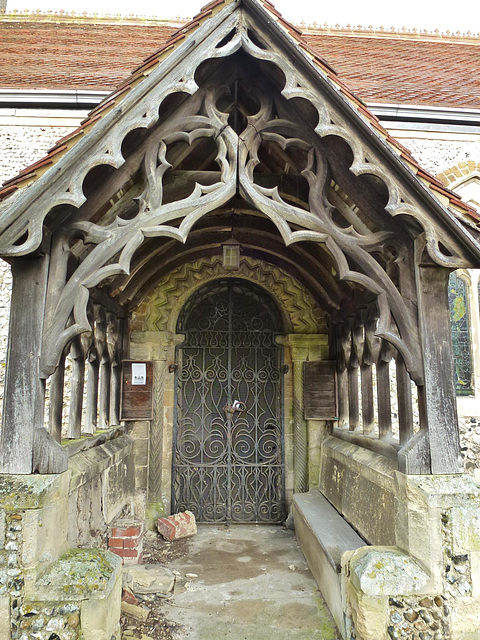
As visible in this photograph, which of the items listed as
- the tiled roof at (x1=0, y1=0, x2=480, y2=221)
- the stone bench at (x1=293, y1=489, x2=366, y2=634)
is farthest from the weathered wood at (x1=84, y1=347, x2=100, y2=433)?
the stone bench at (x1=293, y1=489, x2=366, y2=634)

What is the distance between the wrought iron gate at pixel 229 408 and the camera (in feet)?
17.4

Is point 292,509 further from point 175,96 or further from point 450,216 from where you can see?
point 175,96

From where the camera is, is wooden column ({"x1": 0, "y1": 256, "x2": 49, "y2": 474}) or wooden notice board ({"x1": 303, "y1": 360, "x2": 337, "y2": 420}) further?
wooden notice board ({"x1": 303, "y1": 360, "x2": 337, "y2": 420})

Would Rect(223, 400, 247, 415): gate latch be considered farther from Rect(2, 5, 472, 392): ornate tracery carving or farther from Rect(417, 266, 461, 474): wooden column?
Rect(417, 266, 461, 474): wooden column

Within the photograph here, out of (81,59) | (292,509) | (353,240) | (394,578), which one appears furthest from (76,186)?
(81,59)

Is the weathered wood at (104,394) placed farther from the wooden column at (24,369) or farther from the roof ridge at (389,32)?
the roof ridge at (389,32)

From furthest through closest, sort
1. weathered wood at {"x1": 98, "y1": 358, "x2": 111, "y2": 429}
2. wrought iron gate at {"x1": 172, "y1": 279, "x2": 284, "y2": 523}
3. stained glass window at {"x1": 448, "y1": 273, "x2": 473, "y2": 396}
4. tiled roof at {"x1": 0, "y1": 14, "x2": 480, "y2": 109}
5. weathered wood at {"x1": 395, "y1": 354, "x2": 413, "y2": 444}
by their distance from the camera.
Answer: tiled roof at {"x1": 0, "y1": 14, "x2": 480, "y2": 109} → stained glass window at {"x1": 448, "y1": 273, "x2": 473, "y2": 396} → wrought iron gate at {"x1": 172, "y1": 279, "x2": 284, "y2": 523} → weathered wood at {"x1": 98, "y1": 358, "x2": 111, "y2": 429} → weathered wood at {"x1": 395, "y1": 354, "x2": 413, "y2": 444}

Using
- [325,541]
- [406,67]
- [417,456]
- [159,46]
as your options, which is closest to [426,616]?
[417,456]

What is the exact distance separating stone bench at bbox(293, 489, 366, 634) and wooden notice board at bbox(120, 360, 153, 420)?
1879 mm

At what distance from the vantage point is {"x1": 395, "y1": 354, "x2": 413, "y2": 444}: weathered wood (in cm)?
287

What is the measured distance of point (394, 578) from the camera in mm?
2434

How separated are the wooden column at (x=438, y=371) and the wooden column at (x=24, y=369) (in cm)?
229

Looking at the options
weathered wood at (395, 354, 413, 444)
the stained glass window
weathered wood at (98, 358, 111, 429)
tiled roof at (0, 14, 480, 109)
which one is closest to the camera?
weathered wood at (395, 354, 413, 444)

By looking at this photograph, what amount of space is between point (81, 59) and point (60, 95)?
1.90 metres
